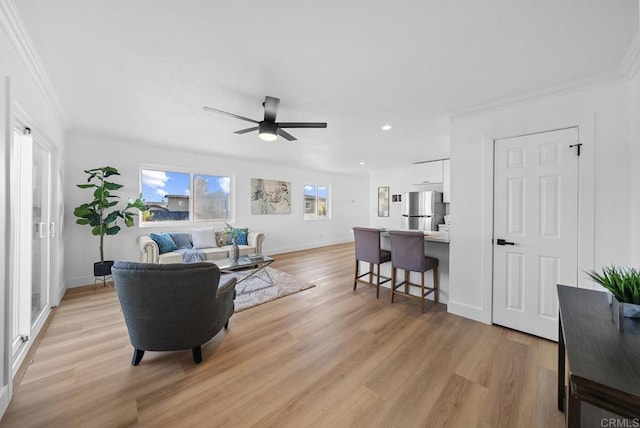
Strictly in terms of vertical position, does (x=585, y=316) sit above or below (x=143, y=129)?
below

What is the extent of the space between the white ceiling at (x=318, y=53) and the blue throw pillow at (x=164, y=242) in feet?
6.97

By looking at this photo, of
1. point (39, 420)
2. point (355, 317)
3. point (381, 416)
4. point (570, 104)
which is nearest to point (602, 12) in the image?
point (570, 104)

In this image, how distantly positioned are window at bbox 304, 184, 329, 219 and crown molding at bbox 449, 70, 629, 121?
499 centimetres

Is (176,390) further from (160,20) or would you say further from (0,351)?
(160,20)

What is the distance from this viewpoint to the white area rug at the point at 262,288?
3198mm

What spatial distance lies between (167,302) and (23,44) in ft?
6.96

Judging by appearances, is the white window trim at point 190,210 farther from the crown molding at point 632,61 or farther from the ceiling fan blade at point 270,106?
the crown molding at point 632,61

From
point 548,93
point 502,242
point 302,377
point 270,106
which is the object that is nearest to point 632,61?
point 548,93

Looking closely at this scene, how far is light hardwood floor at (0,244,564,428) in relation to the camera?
1467 millimetres

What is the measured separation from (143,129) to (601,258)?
5636mm

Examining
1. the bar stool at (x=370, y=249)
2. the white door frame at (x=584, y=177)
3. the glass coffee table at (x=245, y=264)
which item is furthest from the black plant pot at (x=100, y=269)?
the white door frame at (x=584, y=177)

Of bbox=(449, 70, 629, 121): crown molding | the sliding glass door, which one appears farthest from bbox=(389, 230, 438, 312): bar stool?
the sliding glass door

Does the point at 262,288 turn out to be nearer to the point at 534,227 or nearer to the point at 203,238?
the point at 203,238

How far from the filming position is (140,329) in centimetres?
186
